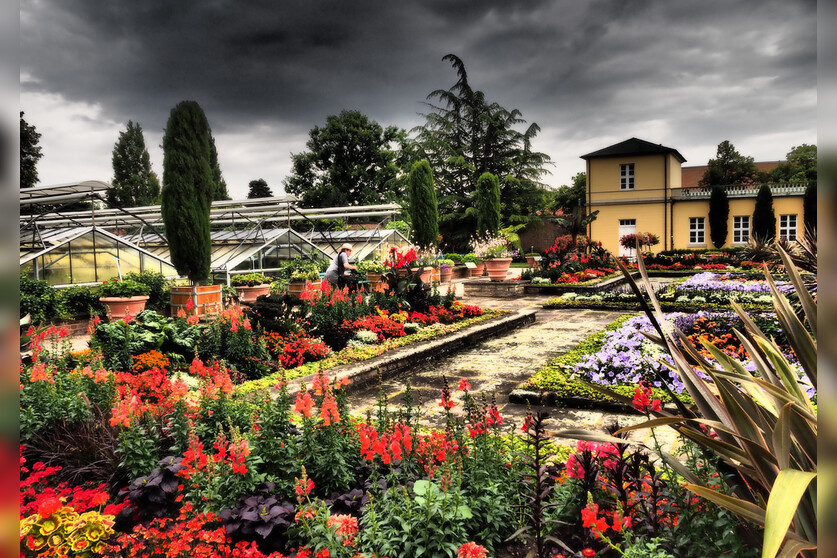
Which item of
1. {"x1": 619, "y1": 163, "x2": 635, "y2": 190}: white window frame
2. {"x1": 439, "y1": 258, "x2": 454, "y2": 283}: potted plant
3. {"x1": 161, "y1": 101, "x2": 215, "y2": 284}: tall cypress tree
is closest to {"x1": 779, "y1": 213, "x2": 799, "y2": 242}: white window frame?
{"x1": 619, "y1": 163, "x2": 635, "y2": 190}: white window frame

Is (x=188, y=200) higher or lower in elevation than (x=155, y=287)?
higher

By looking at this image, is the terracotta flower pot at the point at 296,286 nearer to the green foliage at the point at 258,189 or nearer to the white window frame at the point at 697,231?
the white window frame at the point at 697,231

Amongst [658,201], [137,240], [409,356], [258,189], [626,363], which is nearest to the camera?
[626,363]

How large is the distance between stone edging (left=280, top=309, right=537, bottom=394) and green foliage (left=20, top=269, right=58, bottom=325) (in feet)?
17.6

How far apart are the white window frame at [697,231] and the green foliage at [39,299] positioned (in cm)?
2871

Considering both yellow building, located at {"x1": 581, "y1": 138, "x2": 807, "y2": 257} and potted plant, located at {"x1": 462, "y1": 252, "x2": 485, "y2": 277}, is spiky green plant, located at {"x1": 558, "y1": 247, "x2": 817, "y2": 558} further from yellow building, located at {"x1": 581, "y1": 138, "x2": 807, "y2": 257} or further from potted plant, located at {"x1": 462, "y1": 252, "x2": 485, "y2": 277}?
yellow building, located at {"x1": 581, "y1": 138, "x2": 807, "y2": 257}

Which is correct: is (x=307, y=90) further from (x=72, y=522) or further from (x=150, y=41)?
(x=72, y=522)

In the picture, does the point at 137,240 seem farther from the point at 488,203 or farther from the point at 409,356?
the point at 409,356

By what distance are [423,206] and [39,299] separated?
10813 mm

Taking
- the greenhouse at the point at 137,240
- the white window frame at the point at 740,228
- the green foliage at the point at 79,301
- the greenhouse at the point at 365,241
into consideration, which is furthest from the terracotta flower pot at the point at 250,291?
the white window frame at the point at 740,228

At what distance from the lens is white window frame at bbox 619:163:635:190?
2953 cm

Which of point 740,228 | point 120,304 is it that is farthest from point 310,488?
point 740,228

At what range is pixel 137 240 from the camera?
617 inches

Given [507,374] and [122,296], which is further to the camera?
[122,296]
